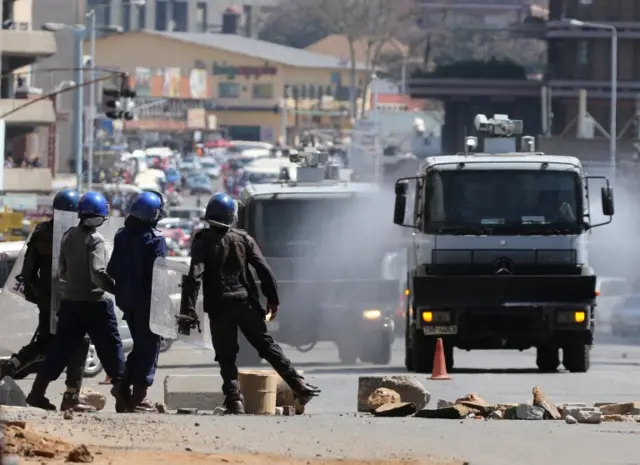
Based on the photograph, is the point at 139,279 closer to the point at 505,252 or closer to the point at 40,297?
the point at 40,297

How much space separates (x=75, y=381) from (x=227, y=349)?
1.29 metres

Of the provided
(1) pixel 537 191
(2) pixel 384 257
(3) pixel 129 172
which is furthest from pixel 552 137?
(1) pixel 537 191

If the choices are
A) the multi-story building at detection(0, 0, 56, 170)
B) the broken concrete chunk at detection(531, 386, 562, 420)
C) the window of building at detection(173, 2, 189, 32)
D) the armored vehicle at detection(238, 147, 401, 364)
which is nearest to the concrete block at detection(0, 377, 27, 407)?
the broken concrete chunk at detection(531, 386, 562, 420)

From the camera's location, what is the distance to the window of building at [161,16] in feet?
629

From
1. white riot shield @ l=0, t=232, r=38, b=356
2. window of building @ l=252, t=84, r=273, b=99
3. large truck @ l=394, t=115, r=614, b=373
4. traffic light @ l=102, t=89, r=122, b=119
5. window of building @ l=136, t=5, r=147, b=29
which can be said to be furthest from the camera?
window of building @ l=136, t=5, r=147, b=29

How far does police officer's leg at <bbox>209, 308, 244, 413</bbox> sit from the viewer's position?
14.9m

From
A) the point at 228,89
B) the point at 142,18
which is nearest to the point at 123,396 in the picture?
the point at 228,89

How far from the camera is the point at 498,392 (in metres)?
19.0

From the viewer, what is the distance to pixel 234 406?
48.7ft

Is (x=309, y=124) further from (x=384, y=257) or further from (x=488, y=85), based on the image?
(x=384, y=257)

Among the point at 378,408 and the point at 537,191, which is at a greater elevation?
the point at 537,191

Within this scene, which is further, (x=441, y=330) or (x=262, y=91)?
(x=262, y=91)

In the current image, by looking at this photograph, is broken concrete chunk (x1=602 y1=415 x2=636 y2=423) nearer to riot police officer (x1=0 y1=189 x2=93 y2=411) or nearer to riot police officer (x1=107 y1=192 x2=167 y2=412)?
riot police officer (x1=107 y1=192 x2=167 y2=412)

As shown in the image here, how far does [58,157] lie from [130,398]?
9642 cm
